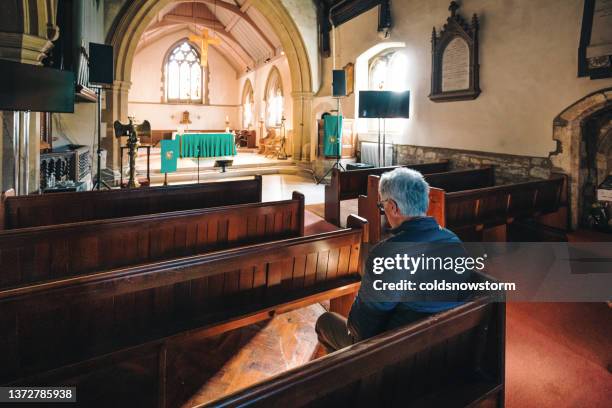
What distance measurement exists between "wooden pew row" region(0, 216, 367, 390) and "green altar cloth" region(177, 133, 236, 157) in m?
8.18

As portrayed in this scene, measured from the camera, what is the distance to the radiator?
7.44m

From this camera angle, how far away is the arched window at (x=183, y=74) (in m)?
16.5

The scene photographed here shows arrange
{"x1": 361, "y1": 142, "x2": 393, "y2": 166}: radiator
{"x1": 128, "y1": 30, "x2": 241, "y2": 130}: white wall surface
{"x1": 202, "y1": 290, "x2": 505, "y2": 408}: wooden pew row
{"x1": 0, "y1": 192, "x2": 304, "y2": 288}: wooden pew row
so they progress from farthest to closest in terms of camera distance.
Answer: {"x1": 128, "y1": 30, "x2": 241, "y2": 130}: white wall surface < {"x1": 361, "y1": 142, "x2": 393, "y2": 166}: radiator < {"x1": 0, "y1": 192, "x2": 304, "y2": 288}: wooden pew row < {"x1": 202, "y1": 290, "x2": 505, "y2": 408}: wooden pew row

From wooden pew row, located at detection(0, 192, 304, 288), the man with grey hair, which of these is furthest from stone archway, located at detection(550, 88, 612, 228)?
the man with grey hair

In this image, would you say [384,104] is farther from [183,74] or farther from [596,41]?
[183,74]

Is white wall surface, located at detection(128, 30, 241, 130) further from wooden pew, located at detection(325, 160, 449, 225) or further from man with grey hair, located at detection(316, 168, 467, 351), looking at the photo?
man with grey hair, located at detection(316, 168, 467, 351)

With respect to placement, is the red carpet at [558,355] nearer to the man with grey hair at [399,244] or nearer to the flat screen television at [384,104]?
the man with grey hair at [399,244]

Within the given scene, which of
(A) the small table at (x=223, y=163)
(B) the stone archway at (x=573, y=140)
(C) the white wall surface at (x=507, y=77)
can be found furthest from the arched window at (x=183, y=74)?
(B) the stone archway at (x=573, y=140)

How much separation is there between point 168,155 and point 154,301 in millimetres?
5413

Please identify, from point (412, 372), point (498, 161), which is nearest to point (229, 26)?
point (498, 161)

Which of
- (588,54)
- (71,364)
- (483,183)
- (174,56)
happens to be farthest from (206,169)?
(174,56)

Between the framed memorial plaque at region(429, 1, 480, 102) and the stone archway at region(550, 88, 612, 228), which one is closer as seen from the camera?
the stone archway at region(550, 88, 612, 228)

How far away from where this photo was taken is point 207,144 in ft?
33.5

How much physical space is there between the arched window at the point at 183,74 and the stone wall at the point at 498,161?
12.9m
